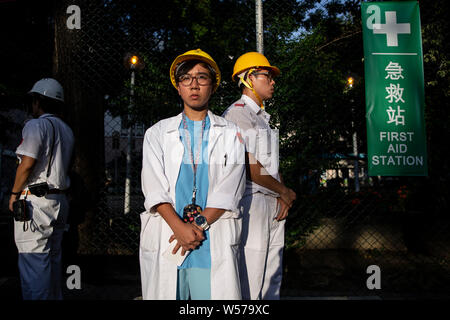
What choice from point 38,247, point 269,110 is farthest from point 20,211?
→ point 269,110

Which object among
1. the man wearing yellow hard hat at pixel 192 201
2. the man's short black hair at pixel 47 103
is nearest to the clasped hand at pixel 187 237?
the man wearing yellow hard hat at pixel 192 201

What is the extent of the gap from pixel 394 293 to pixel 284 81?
2.98m

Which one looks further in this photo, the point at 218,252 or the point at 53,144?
the point at 53,144

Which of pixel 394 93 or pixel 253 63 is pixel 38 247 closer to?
pixel 253 63

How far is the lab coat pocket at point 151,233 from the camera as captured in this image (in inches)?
82.2

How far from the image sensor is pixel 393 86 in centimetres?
389

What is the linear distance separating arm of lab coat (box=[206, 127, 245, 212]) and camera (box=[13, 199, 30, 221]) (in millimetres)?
1829

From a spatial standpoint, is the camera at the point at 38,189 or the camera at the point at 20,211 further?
the camera at the point at 38,189

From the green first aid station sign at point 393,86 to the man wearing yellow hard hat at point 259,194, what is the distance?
151 cm

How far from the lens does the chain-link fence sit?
4.27m

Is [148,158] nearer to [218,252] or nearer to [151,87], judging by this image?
[218,252]

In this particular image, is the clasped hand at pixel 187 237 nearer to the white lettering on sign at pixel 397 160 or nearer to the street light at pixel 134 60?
the white lettering on sign at pixel 397 160

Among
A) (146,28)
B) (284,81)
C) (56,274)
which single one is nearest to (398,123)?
(284,81)

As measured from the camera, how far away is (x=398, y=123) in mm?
3846
